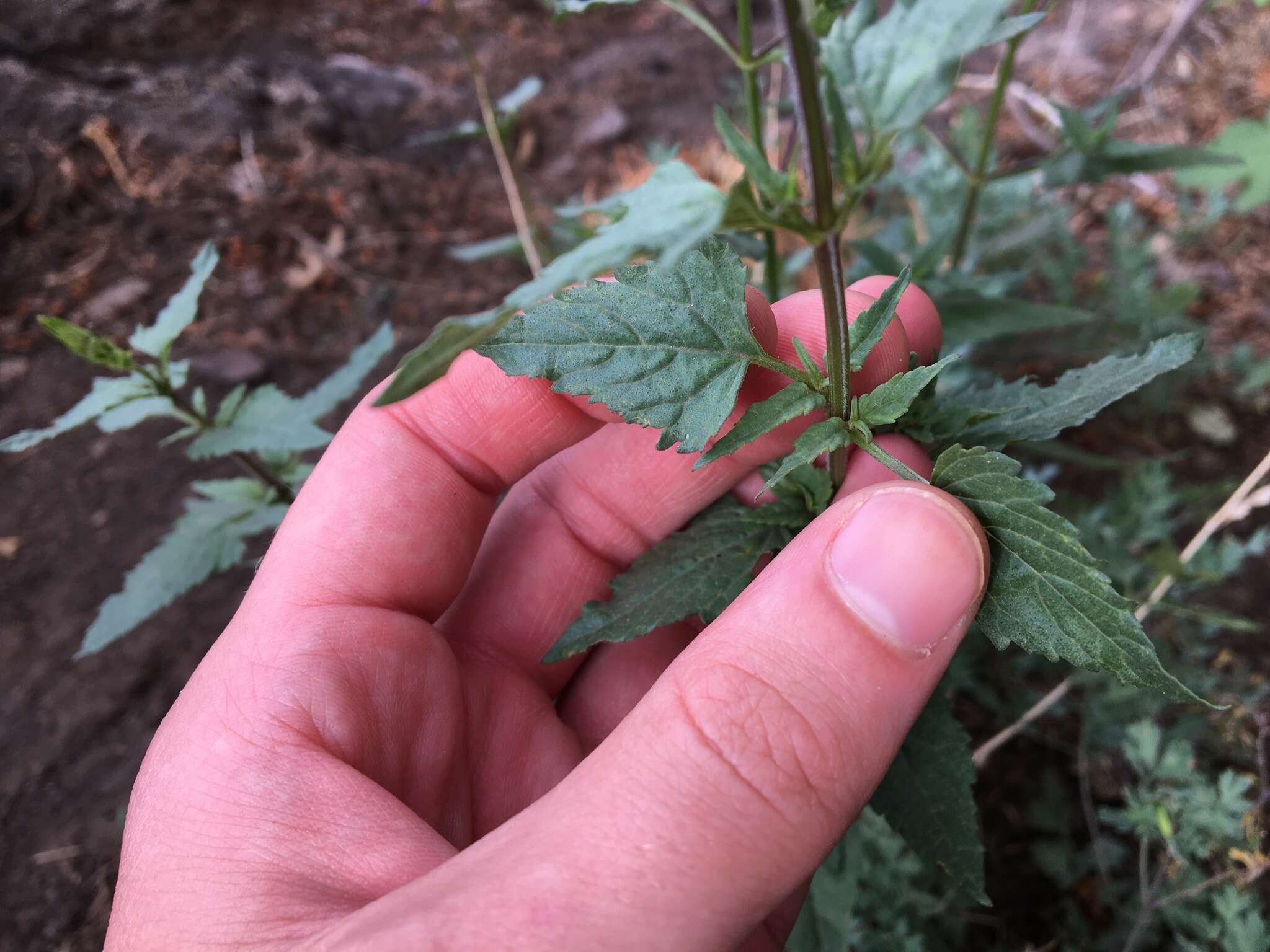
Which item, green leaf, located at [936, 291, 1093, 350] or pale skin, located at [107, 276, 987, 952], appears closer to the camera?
pale skin, located at [107, 276, 987, 952]

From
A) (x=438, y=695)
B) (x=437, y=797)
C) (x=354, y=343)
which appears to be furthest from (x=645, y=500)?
(x=354, y=343)

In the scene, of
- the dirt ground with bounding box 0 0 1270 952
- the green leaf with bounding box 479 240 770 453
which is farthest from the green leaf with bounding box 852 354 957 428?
the dirt ground with bounding box 0 0 1270 952

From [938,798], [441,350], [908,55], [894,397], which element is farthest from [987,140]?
[441,350]

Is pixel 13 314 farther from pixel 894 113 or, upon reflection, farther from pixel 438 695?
pixel 894 113

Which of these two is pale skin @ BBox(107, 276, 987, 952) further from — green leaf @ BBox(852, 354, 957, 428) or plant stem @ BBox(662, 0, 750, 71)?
plant stem @ BBox(662, 0, 750, 71)

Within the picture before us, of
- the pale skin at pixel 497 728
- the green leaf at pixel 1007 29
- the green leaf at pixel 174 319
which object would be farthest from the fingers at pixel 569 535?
the green leaf at pixel 1007 29
